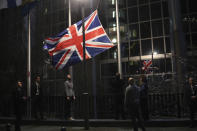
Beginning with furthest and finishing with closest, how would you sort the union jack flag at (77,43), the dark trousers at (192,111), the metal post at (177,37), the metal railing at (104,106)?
the metal post at (177,37) < the union jack flag at (77,43) < the metal railing at (104,106) < the dark trousers at (192,111)

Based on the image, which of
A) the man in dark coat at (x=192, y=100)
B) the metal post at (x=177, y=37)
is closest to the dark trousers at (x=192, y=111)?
the man in dark coat at (x=192, y=100)

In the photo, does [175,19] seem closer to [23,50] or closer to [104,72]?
[104,72]

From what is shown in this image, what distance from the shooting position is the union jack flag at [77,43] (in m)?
11.3

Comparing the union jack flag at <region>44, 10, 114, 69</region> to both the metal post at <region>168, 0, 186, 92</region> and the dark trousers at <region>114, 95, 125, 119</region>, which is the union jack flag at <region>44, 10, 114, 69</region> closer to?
the dark trousers at <region>114, 95, 125, 119</region>

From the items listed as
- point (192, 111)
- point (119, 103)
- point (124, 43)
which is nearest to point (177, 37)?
point (124, 43)

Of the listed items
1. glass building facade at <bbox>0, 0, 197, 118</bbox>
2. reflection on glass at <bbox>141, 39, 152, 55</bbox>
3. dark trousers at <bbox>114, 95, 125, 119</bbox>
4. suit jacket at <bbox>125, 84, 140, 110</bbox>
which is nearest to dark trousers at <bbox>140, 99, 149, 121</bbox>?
dark trousers at <bbox>114, 95, 125, 119</bbox>

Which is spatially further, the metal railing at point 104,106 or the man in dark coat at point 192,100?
the metal railing at point 104,106

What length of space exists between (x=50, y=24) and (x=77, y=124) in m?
12.1

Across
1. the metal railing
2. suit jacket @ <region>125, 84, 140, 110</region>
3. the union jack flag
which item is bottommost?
the metal railing

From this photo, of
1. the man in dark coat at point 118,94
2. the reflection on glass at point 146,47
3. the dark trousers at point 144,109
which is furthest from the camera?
the reflection on glass at point 146,47

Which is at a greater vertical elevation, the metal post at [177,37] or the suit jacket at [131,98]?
the metal post at [177,37]

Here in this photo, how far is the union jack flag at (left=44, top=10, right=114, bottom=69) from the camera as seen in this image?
37.2ft

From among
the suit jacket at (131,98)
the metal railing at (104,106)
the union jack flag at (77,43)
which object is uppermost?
the union jack flag at (77,43)

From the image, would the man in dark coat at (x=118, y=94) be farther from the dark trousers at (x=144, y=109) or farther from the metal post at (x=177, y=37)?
the metal post at (x=177, y=37)
